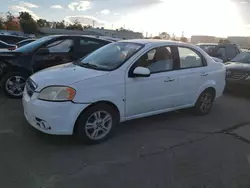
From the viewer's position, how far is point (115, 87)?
4113 mm

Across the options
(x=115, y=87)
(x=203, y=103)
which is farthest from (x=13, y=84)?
(x=203, y=103)

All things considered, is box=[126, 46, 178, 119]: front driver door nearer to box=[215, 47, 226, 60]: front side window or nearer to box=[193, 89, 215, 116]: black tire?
box=[193, 89, 215, 116]: black tire

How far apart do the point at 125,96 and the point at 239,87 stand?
17.0 ft

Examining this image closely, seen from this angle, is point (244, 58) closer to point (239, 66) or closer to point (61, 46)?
point (239, 66)

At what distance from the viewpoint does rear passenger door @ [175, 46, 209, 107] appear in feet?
16.7

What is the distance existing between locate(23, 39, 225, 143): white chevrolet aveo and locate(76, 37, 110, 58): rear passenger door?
2.20 meters

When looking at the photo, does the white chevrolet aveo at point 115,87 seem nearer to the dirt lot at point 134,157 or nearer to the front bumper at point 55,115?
the front bumper at point 55,115

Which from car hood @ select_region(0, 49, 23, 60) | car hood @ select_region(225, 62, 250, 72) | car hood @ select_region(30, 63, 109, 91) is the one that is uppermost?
car hood @ select_region(0, 49, 23, 60)

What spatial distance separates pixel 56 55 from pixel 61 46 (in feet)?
0.97

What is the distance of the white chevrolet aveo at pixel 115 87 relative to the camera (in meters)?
3.78

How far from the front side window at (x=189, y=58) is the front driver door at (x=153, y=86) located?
0.27 metres


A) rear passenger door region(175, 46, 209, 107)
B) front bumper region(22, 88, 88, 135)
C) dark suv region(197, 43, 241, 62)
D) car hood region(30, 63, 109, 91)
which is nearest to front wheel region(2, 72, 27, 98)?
car hood region(30, 63, 109, 91)

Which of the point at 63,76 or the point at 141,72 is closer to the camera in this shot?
the point at 63,76

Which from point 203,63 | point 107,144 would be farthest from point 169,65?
point 107,144
